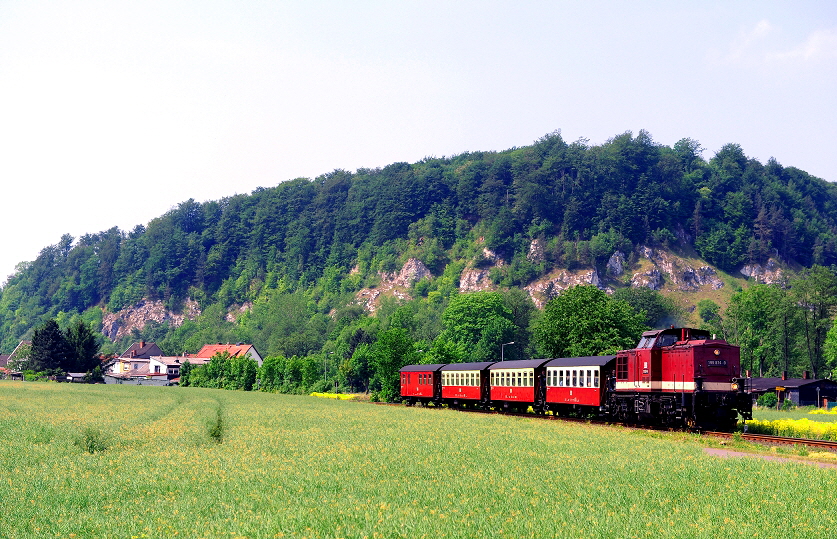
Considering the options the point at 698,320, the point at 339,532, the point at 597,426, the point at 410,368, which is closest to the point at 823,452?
the point at 597,426

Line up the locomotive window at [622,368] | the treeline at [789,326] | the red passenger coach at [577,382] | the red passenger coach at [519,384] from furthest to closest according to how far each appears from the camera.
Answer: the treeline at [789,326] → the red passenger coach at [519,384] → the red passenger coach at [577,382] → the locomotive window at [622,368]

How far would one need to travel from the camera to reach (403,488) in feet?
68.3

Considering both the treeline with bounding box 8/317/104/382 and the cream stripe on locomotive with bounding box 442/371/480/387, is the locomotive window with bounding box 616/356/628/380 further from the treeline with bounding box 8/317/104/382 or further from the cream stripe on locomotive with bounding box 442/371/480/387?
the treeline with bounding box 8/317/104/382

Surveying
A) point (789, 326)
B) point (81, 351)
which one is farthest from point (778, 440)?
point (81, 351)

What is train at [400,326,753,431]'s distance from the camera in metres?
36.4

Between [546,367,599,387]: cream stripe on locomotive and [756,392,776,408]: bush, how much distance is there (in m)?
45.8

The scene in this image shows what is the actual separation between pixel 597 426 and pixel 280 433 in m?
16.6

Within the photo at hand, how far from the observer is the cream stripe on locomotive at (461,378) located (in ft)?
209

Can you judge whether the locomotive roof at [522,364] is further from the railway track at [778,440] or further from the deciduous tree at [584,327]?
the deciduous tree at [584,327]

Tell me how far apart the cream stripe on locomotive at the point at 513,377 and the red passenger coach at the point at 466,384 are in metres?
1.95

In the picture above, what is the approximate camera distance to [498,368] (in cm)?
6006

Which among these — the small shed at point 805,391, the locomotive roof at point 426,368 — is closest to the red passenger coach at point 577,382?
the locomotive roof at point 426,368

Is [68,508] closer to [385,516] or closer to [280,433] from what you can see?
[385,516]

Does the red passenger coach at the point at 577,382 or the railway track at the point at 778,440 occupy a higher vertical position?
the red passenger coach at the point at 577,382
